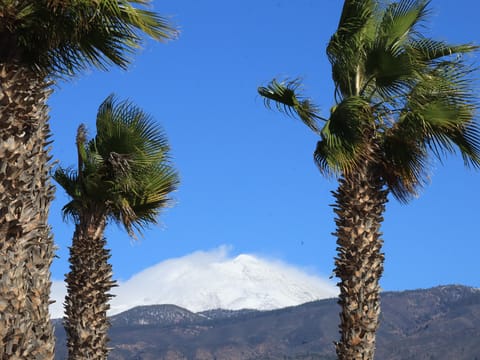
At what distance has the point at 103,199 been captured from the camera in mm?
17797

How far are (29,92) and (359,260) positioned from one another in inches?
279

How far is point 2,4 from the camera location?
864 centimetres

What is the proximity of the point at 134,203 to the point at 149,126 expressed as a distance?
1.74 m

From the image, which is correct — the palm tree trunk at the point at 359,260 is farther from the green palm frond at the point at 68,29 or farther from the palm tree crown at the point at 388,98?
the green palm frond at the point at 68,29

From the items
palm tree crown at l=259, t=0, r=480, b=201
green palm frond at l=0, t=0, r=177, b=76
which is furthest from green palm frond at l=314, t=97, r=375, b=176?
green palm frond at l=0, t=0, r=177, b=76

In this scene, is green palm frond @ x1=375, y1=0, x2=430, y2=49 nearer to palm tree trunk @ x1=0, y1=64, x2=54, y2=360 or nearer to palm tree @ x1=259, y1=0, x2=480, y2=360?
palm tree @ x1=259, y1=0, x2=480, y2=360

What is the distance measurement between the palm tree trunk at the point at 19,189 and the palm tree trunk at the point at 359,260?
6.26m

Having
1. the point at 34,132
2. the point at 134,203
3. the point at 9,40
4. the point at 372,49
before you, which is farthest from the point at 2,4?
the point at 134,203

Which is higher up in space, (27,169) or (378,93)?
(378,93)

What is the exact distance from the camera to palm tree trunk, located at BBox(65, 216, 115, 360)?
17203mm

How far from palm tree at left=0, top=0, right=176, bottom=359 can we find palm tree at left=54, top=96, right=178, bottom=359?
22.0ft

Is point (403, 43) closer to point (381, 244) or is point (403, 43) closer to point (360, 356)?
point (381, 244)

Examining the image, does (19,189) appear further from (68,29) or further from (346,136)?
(346,136)

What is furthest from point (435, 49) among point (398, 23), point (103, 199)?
point (103, 199)
